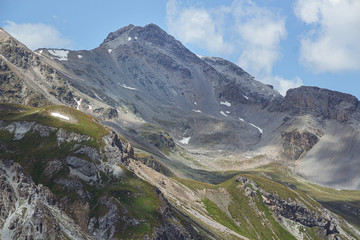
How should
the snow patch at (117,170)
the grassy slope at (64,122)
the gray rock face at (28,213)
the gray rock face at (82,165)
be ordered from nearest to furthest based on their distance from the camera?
1. the gray rock face at (28,213)
2. the gray rock face at (82,165)
3. the snow patch at (117,170)
4. the grassy slope at (64,122)

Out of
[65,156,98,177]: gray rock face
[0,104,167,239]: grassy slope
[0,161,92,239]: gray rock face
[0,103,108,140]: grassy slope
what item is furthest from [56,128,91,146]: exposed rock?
[0,161,92,239]: gray rock face

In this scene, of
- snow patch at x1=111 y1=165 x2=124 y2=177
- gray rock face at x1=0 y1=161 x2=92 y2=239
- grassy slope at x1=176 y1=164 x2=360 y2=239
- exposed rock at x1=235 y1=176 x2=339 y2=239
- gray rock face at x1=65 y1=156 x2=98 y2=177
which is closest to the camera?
gray rock face at x1=0 y1=161 x2=92 y2=239

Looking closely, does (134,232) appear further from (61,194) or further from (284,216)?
(284,216)

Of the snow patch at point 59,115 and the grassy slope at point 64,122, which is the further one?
the snow patch at point 59,115

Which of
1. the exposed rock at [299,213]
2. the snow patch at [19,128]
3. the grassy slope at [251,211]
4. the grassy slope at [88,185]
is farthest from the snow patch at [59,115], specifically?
the exposed rock at [299,213]

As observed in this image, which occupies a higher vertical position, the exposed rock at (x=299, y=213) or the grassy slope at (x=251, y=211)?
the exposed rock at (x=299, y=213)

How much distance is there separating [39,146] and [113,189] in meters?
31.1

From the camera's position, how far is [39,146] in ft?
378

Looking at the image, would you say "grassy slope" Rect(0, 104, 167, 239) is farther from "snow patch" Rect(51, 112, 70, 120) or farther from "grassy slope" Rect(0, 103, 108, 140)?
"snow patch" Rect(51, 112, 70, 120)

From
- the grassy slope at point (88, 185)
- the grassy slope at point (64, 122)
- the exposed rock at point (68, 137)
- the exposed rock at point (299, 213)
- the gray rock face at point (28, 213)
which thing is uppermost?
the exposed rock at point (299, 213)

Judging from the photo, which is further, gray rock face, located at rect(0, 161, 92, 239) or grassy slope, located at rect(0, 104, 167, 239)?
grassy slope, located at rect(0, 104, 167, 239)

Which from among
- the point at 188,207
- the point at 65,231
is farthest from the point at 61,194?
the point at 188,207

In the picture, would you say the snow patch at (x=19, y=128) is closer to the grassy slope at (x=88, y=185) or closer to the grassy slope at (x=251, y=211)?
the grassy slope at (x=88, y=185)

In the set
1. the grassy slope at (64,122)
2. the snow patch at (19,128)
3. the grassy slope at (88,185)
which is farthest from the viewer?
the grassy slope at (64,122)
